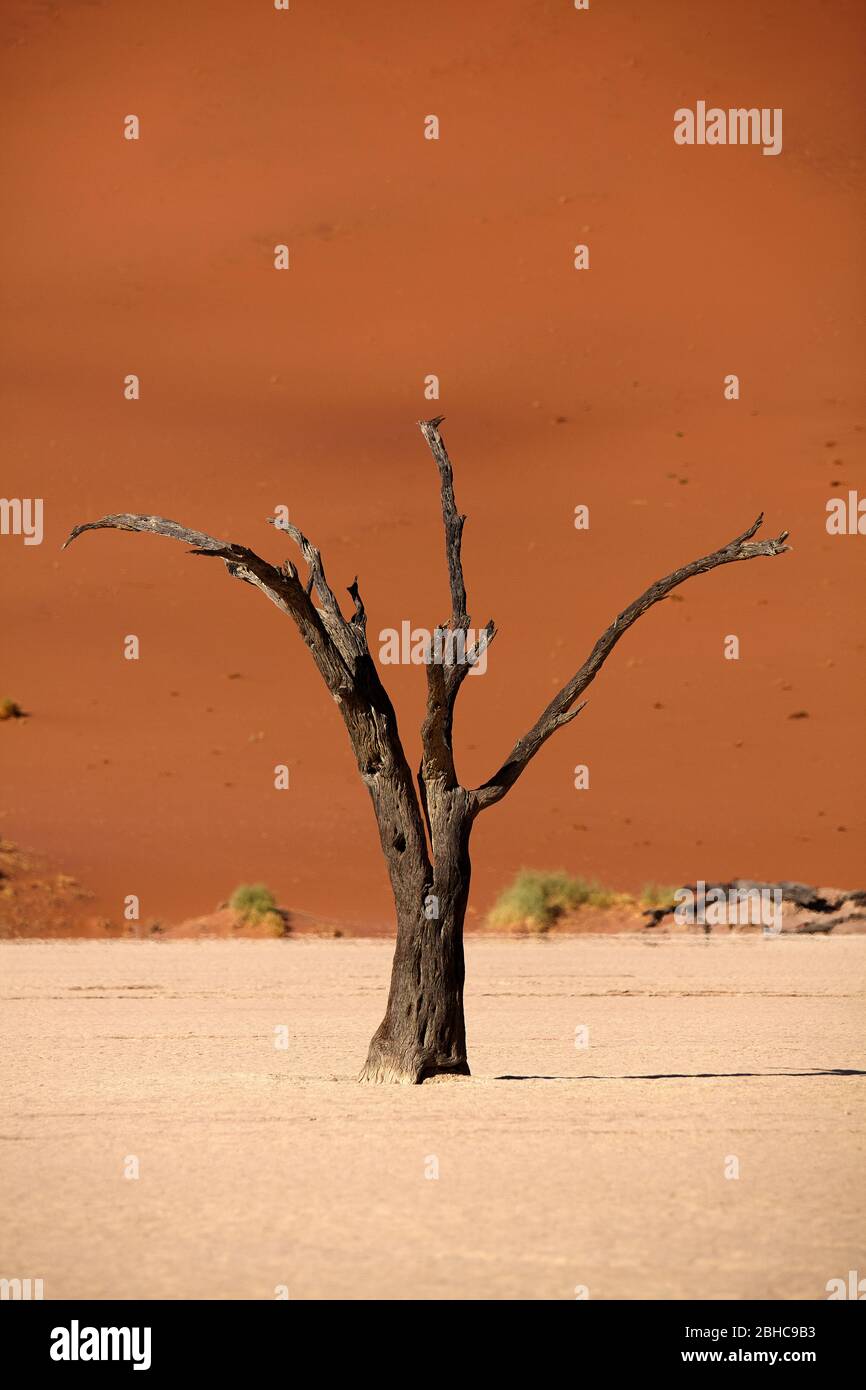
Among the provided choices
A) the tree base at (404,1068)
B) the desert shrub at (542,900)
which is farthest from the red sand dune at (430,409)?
the tree base at (404,1068)

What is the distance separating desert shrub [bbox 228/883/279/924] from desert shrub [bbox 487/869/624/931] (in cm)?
342

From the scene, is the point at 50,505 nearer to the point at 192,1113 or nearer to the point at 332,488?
the point at 332,488

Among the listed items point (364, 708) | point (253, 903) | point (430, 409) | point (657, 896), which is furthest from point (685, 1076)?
point (430, 409)

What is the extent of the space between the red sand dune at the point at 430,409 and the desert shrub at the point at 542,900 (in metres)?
2.57

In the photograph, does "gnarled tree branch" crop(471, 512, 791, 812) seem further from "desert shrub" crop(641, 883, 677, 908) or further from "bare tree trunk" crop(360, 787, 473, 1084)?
"desert shrub" crop(641, 883, 677, 908)

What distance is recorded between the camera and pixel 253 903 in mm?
28078

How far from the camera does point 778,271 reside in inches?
1740

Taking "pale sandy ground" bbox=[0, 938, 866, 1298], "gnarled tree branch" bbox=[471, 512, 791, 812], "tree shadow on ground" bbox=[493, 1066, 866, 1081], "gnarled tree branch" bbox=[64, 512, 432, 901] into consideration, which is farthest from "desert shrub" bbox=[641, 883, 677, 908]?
"gnarled tree branch" bbox=[64, 512, 432, 901]

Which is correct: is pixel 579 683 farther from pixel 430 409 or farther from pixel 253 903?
pixel 430 409

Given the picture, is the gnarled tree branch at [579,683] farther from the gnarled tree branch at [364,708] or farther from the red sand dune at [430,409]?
the red sand dune at [430,409]

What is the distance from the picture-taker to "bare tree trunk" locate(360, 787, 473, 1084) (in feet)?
36.7

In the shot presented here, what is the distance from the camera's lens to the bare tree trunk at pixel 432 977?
11.2 meters

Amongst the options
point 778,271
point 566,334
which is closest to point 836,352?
point 778,271

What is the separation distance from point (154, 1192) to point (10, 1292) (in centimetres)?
177
